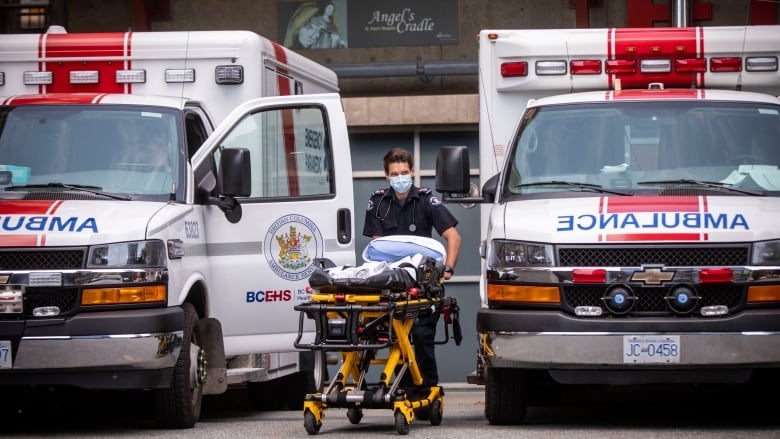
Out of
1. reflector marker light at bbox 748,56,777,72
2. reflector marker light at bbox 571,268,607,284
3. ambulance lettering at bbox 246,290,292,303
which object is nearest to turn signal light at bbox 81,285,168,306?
ambulance lettering at bbox 246,290,292,303

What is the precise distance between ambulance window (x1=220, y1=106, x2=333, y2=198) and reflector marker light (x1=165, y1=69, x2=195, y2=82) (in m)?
0.66

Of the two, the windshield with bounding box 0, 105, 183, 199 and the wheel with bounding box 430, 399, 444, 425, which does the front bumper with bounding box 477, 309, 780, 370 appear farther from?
the windshield with bounding box 0, 105, 183, 199

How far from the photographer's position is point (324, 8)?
1916cm

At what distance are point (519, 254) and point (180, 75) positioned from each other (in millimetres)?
3373

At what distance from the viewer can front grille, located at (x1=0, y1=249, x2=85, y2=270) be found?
8719 millimetres

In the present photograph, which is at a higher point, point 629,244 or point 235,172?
point 235,172

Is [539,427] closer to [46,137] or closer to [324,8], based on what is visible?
[46,137]

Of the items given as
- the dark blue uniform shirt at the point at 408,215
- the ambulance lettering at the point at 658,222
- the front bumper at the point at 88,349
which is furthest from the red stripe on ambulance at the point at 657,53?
the front bumper at the point at 88,349

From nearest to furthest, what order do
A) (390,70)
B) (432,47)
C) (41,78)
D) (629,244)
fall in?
(629,244)
(41,78)
(390,70)
(432,47)

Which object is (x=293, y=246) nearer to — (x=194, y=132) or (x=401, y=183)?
(x=401, y=183)

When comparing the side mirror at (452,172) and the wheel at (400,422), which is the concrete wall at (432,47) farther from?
the wheel at (400,422)

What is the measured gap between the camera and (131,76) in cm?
1089

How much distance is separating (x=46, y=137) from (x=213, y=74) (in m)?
1.48

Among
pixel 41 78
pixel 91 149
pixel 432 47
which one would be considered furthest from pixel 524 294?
pixel 432 47
